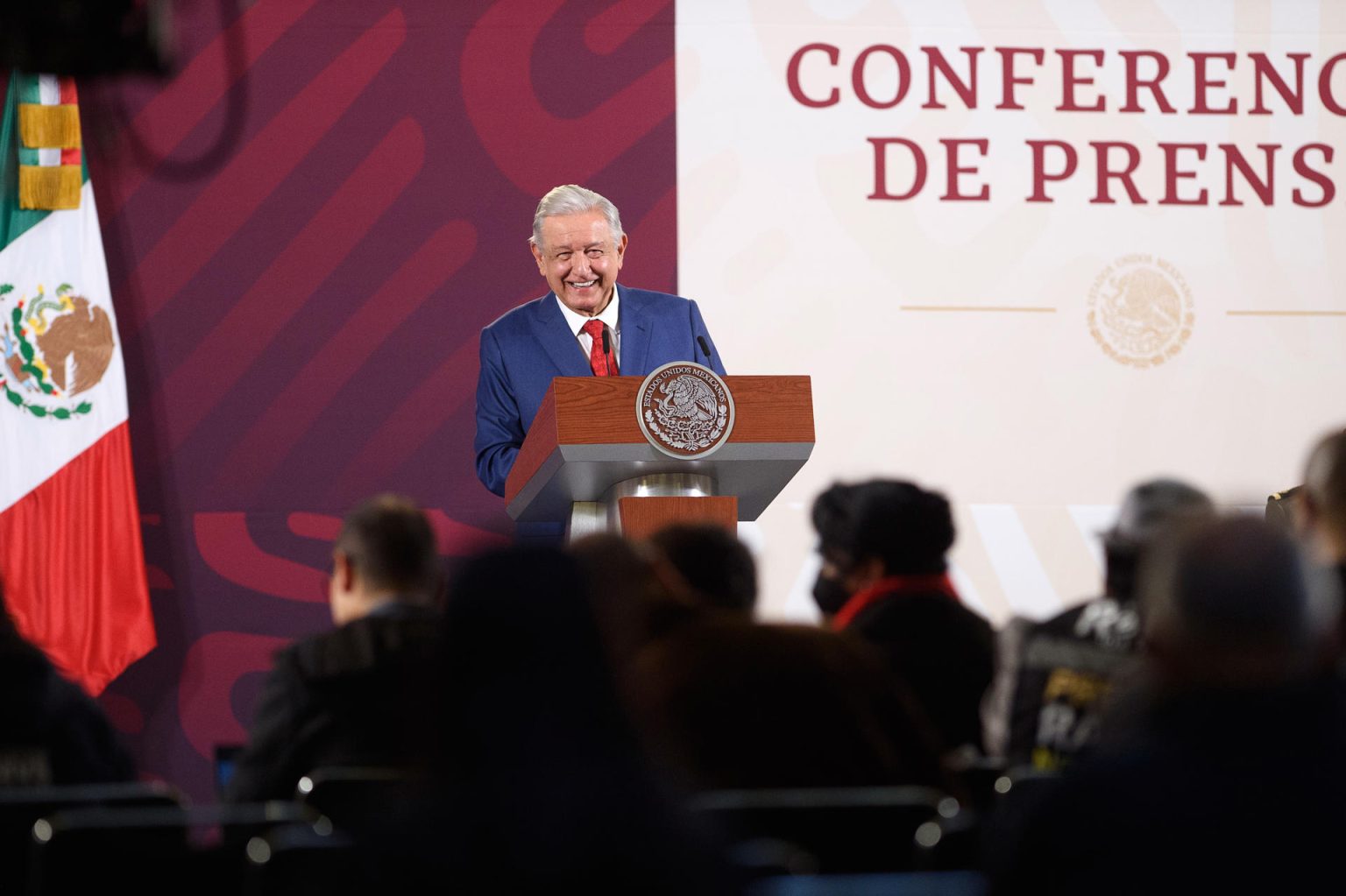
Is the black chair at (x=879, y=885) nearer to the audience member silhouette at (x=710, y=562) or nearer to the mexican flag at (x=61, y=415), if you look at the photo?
the audience member silhouette at (x=710, y=562)

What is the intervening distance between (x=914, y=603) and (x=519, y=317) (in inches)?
87.6

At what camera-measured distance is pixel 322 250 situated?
245 inches

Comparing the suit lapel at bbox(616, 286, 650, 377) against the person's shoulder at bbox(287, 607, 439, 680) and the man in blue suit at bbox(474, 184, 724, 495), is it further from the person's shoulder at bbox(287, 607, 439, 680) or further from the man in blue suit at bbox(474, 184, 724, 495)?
the person's shoulder at bbox(287, 607, 439, 680)

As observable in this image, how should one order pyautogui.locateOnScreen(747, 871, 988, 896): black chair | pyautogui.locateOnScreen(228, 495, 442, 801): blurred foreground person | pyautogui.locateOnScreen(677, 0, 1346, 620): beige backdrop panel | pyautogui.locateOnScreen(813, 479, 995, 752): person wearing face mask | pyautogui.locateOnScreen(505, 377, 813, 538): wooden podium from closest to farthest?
pyautogui.locateOnScreen(747, 871, 988, 896): black chair → pyautogui.locateOnScreen(228, 495, 442, 801): blurred foreground person → pyautogui.locateOnScreen(813, 479, 995, 752): person wearing face mask → pyautogui.locateOnScreen(505, 377, 813, 538): wooden podium → pyautogui.locateOnScreen(677, 0, 1346, 620): beige backdrop panel

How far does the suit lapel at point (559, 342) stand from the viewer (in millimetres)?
4480

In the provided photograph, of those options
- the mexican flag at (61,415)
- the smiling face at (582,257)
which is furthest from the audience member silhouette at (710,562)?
the mexican flag at (61,415)

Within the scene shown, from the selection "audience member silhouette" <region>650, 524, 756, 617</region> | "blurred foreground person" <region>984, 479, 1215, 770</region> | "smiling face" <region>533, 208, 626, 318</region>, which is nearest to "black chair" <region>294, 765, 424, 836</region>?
"audience member silhouette" <region>650, 524, 756, 617</region>

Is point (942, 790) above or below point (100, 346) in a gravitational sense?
below

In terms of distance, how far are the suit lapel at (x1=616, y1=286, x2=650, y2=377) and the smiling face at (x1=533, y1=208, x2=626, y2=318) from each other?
8 cm

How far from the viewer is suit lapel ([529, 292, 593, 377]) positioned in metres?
4.48

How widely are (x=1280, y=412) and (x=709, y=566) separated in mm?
4564

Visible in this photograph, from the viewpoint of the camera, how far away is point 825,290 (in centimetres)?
625

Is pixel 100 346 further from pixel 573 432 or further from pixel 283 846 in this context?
pixel 283 846

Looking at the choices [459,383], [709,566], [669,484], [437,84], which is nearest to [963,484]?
[459,383]
